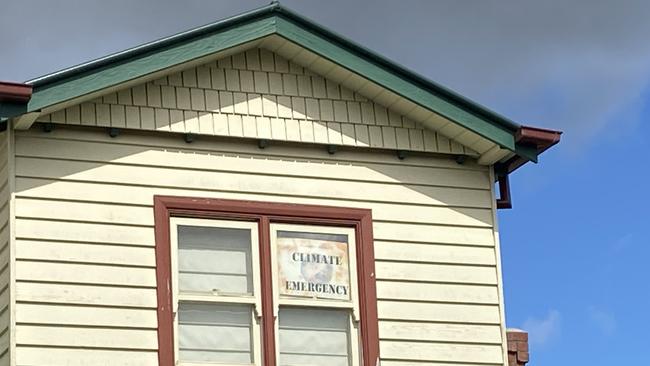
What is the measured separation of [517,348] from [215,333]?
3.24 m

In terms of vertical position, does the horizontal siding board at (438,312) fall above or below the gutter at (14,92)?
below

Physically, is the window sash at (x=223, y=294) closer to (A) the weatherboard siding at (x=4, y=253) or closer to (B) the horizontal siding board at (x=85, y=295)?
(B) the horizontal siding board at (x=85, y=295)

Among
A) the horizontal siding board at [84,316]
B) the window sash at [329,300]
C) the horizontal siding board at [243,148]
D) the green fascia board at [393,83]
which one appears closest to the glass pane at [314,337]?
the window sash at [329,300]

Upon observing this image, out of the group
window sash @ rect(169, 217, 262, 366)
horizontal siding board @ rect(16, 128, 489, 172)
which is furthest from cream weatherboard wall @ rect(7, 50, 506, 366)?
window sash @ rect(169, 217, 262, 366)

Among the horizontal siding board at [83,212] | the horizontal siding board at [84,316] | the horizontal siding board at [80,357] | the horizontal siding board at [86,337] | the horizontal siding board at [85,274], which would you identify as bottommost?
the horizontal siding board at [80,357]

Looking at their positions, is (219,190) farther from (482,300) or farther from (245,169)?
(482,300)

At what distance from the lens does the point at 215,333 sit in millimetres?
15445

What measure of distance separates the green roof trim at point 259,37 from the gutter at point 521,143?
0.28 feet

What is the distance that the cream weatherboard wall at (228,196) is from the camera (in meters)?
14.9

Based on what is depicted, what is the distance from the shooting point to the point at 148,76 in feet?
51.3

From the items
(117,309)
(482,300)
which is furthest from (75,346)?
(482,300)

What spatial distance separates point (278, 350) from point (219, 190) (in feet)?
5.47

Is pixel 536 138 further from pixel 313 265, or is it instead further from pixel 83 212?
pixel 83 212

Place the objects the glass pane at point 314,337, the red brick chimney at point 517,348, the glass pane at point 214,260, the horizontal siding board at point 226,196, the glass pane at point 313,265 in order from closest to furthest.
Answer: the horizontal siding board at point 226,196 < the glass pane at point 214,260 < the glass pane at point 314,337 < the glass pane at point 313,265 < the red brick chimney at point 517,348
